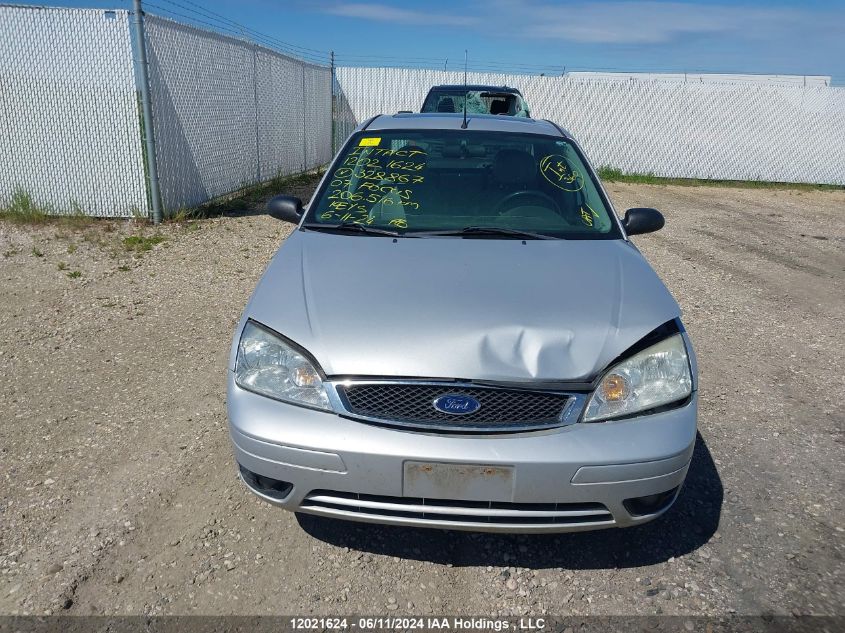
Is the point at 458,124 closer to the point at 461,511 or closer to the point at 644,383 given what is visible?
the point at 644,383

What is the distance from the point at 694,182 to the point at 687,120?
1598 millimetres

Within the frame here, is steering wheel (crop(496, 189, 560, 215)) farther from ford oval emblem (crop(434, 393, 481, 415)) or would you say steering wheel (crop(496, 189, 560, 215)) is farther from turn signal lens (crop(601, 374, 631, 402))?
ford oval emblem (crop(434, 393, 481, 415))

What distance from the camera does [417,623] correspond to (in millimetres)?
2334

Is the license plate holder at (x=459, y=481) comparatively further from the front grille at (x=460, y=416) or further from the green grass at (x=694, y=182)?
the green grass at (x=694, y=182)

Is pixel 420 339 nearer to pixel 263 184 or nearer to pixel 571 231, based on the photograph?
pixel 571 231

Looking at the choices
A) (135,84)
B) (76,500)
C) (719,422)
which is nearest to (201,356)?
(76,500)

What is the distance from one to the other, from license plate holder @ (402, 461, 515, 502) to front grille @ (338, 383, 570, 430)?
14 cm

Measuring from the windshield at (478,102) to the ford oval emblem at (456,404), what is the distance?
954cm

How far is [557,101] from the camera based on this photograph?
56.7ft

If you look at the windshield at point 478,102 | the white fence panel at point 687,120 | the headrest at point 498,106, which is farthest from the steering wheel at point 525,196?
the white fence panel at point 687,120

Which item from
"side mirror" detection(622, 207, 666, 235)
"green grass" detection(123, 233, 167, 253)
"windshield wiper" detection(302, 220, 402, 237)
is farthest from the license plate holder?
"green grass" detection(123, 233, 167, 253)

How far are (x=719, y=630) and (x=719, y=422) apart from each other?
1784mm

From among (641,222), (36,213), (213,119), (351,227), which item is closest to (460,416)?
(351,227)

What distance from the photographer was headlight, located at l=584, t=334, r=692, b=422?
2.31 metres
